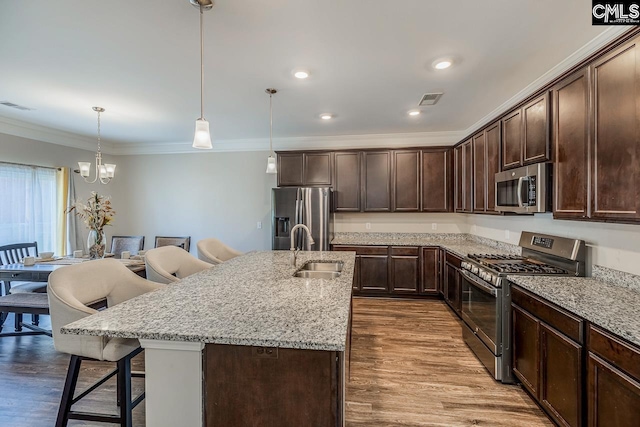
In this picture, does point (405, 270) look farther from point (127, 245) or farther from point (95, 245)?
point (127, 245)

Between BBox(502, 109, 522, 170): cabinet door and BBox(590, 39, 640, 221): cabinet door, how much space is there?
2.82 ft

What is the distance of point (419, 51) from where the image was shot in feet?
7.46

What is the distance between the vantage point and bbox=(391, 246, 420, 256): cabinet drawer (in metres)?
4.39

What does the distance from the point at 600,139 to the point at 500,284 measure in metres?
1.16

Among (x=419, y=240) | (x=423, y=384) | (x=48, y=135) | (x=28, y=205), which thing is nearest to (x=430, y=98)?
(x=419, y=240)

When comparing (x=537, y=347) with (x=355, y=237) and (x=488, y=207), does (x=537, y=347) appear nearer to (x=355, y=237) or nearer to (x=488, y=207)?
(x=488, y=207)

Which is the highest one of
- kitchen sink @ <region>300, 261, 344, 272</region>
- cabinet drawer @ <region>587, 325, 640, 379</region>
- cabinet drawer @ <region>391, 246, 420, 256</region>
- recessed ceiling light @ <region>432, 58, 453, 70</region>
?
recessed ceiling light @ <region>432, 58, 453, 70</region>

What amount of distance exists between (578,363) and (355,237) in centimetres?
352

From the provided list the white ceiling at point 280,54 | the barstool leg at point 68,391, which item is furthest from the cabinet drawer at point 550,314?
the barstool leg at point 68,391

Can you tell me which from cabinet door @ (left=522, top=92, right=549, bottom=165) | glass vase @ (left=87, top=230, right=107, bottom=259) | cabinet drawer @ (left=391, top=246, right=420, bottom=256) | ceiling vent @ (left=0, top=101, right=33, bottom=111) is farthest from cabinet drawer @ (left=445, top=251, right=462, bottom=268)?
ceiling vent @ (left=0, top=101, right=33, bottom=111)

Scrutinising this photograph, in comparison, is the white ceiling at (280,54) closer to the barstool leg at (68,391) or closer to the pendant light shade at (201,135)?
the pendant light shade at (201,135)

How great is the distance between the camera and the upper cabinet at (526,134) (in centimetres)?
235

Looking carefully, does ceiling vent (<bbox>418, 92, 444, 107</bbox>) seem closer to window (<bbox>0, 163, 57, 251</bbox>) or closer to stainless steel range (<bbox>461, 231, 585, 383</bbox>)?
stainless steel range (<bbox>461, 231, 585, 383</bbox>)

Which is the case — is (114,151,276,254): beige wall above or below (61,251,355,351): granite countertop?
above
